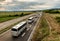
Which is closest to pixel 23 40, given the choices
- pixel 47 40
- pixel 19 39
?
pixel 19 39

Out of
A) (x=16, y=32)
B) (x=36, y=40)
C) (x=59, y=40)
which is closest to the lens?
(x=59, y=40)

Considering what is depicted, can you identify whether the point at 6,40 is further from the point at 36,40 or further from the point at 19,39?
the point at 36,40

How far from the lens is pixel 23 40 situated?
3186 cm

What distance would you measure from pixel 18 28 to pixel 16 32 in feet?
4.37

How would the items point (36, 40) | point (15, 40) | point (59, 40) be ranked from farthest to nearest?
point (15, 40) < point (36, 40) < point (59, 40)

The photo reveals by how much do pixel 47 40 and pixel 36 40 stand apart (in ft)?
14.6

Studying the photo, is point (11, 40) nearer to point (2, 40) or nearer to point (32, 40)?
point (2, 40)

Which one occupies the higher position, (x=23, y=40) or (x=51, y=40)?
(x=51, y=40)

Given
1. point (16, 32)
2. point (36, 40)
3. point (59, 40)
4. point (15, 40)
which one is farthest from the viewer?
point (16, 32)

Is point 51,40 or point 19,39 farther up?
point 51,40

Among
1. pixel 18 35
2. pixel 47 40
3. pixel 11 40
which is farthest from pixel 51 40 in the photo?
pixel 18 35

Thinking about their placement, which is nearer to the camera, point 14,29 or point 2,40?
point 2,40

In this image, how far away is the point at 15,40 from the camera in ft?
105

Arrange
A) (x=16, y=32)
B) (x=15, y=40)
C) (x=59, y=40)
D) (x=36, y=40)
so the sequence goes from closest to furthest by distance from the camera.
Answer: (x=59, y=40) → (x=36, y=40) → (x=15, y=40) → (x=16, y=32)
